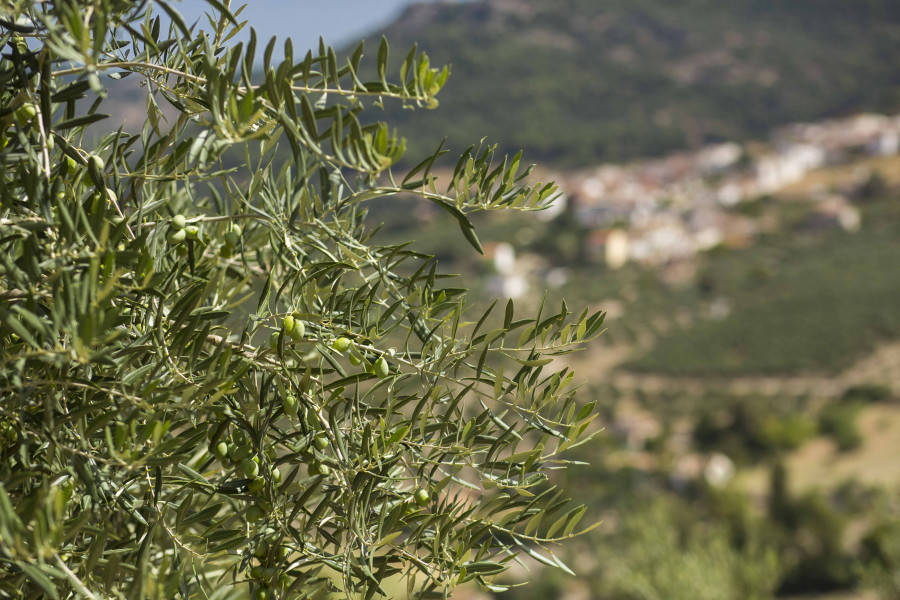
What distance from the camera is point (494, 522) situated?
88 centimetres

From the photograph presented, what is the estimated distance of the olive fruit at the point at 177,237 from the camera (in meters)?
0.85

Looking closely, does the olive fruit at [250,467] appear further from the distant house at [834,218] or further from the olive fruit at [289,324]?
the distant house at [834,218]

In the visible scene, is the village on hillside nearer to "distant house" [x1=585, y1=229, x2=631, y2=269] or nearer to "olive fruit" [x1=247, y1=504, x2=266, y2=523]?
"distant house" [x1=585, y1=229, x2=631, y2=269]

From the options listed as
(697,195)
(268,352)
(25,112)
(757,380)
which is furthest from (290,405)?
(697,195)

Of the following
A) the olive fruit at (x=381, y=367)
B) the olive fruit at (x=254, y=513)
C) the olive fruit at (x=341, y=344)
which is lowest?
the olive fruit at (x=254, y=513)

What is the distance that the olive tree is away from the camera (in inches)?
28.5

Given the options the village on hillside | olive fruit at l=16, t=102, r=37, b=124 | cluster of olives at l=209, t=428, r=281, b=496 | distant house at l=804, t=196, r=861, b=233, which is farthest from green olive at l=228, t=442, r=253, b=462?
distant house at l=804, t=196, r=861, b=233

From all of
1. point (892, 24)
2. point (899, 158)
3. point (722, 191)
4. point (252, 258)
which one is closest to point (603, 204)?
point (722, 191)

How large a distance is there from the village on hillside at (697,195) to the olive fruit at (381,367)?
38998mm

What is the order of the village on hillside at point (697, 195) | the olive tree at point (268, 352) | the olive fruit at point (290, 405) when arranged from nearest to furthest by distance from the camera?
1. the olive tree at point (268, 352)
2. the olive fruit at point (290, 405)
3. the village on hillside at point (697, 195)

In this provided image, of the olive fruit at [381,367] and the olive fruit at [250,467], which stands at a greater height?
the olive fruit at [381,367]

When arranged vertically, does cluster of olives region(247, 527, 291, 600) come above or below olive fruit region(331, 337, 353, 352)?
below

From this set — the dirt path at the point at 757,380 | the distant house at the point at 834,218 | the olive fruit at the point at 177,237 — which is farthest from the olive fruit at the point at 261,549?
the distant house at the point at 834,218

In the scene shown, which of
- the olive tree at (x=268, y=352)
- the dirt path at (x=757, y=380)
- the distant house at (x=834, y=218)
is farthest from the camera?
→ the distant house at (x=834, y=218)
